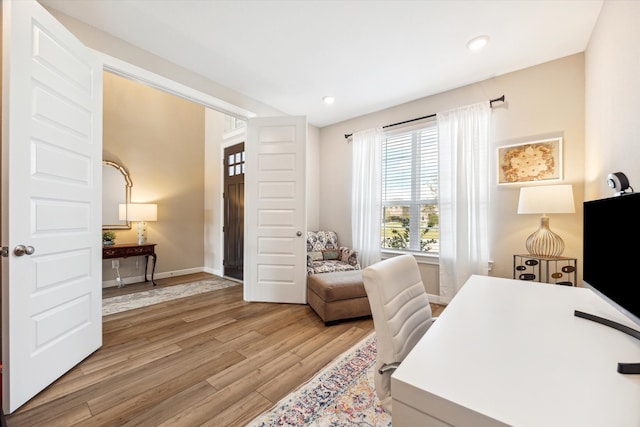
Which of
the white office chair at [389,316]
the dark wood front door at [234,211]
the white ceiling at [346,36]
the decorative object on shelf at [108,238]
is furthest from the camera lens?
the dark wood front door at [234,211]

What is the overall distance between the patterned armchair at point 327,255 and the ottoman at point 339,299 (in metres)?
0.50

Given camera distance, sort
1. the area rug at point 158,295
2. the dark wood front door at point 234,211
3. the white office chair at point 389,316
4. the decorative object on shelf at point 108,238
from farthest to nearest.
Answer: the dark wood front door at point 234,211 < the decorative object on shelf at point 108,238 < the area rug at point 158,295 < the white office chair at point 389,316

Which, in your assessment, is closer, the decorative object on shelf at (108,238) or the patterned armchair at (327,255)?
the patterned armchair at (327,255)

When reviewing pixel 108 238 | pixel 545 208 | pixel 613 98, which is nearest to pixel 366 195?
pixel 545 208

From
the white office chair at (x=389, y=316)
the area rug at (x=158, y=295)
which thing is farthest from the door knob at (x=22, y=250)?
the white office chair at (x=389, y=316)

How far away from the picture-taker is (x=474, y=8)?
75.9 inches

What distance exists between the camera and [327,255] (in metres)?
3.86

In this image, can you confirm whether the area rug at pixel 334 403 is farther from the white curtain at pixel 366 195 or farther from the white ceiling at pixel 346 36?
the white ceiling at pixel 346 36

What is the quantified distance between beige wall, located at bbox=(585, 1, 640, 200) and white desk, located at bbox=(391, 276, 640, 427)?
108 centimetres

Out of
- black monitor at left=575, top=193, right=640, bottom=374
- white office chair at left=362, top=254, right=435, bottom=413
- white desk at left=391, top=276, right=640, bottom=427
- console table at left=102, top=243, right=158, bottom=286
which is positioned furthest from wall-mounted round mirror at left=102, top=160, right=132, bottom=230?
black monitor at left=575, top=193, right=640, bottom=374

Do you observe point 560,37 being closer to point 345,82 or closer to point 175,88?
point 345,82

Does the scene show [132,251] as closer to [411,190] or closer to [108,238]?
[108,238]

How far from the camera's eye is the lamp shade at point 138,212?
3977 mm

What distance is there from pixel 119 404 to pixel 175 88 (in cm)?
265
